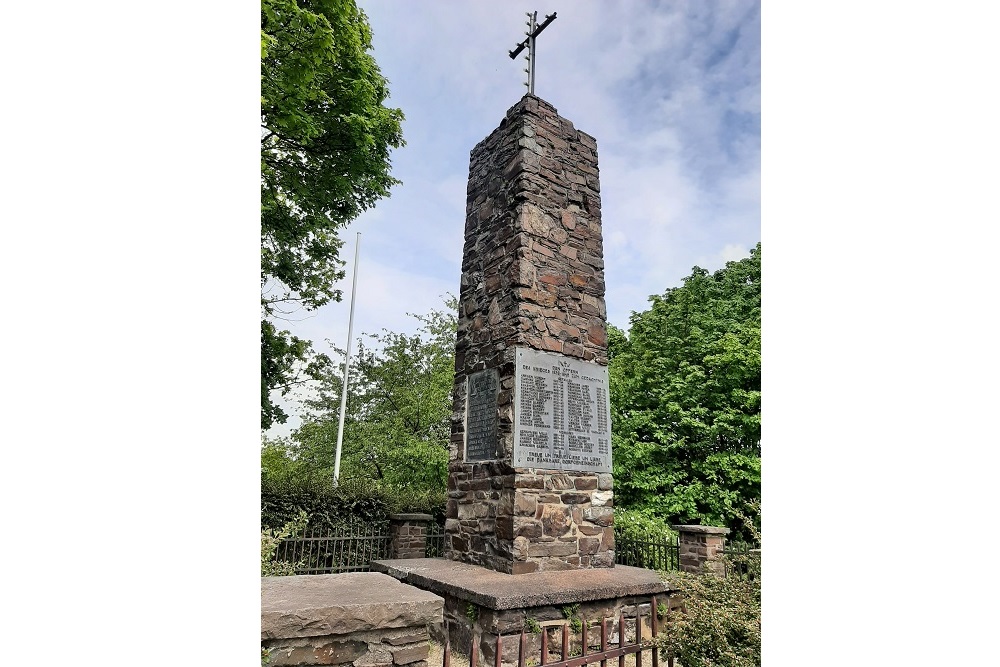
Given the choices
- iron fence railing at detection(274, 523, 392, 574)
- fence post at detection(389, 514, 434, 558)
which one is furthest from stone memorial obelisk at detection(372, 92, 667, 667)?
iron fence railing at detection(274, 523, 392, 574)

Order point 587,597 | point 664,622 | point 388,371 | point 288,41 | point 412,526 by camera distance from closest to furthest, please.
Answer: point 587,597 < point 664,622 < point 288,41 < point 412,526 < point 388,371

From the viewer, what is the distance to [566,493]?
5867 millimetres

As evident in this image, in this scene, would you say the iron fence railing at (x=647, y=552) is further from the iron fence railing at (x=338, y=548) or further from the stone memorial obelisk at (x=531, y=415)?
the iron fence railing at (x=338, y=548)

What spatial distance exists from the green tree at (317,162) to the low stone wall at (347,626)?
7064 millimetres

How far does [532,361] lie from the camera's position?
5895mm

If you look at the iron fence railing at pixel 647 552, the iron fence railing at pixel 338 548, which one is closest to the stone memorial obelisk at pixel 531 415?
the iron fence railing at pixel 647 552

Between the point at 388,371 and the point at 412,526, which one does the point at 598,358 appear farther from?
the point at 388,371

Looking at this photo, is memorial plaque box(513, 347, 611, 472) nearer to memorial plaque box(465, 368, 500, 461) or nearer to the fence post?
memorial plaque box(465, 368, 500, 461)

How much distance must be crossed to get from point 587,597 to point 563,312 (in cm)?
286

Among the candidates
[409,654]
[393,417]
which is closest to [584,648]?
[409,654]

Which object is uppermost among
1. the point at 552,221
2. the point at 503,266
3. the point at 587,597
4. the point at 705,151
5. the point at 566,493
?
the point at 705,151

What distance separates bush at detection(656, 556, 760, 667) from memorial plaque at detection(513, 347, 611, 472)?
1952mm

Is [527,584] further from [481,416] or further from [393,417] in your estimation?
[393,417]

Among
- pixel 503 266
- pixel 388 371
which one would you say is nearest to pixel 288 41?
pixel 503 266
